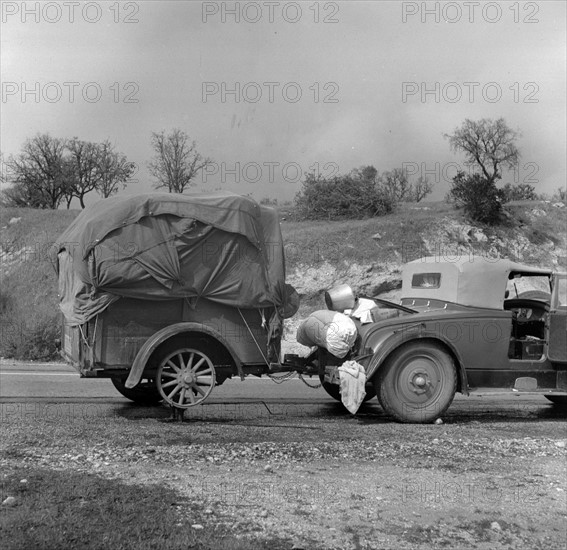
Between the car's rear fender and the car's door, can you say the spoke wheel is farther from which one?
the car's door

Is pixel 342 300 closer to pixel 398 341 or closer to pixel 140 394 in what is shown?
pixel 398 341

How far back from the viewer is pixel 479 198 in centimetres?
2836

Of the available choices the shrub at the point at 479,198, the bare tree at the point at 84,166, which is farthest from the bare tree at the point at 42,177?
the shrub at the point at 479,198

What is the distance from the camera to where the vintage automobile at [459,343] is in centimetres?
832

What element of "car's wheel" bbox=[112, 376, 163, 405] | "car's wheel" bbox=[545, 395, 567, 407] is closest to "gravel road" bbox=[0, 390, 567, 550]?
"car's wheel" bbox=[112, 376, 163, 405]

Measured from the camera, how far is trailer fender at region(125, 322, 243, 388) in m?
7.68

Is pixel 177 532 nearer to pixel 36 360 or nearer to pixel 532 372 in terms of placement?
pixel 532 372

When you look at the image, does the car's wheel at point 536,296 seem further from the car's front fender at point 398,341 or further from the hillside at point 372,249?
the hillside at point 372,249

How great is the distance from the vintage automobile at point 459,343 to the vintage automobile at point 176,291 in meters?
1.13

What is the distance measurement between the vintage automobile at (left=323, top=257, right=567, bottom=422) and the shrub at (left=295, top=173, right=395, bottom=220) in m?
21.5

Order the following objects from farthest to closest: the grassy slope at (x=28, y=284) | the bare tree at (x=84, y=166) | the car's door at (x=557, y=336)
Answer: the bare tree at (x=84, y=166) → the grassy slope at (x=28, y=284) → the car's door at (x=557, y=336)

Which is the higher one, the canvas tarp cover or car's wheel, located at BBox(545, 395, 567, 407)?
the canvas tarp cover

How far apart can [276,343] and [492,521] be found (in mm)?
4052

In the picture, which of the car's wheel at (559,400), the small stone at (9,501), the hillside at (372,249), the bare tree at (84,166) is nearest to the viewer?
the small stone at (9,501)
